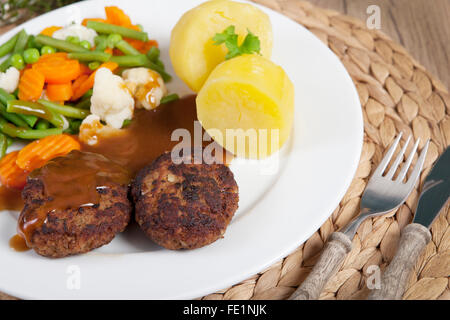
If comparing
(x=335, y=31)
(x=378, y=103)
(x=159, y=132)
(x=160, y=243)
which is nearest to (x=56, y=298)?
(x=160, y=243)

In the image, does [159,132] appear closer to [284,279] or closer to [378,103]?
[284,279]

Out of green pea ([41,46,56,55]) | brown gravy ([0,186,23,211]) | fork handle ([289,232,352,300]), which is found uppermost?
green pea ([41,46,56,55])

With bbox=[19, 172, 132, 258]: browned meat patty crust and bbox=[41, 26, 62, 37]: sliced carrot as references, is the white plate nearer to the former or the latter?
bbox=[19, 172, 132, 258]: browned meat patty crust

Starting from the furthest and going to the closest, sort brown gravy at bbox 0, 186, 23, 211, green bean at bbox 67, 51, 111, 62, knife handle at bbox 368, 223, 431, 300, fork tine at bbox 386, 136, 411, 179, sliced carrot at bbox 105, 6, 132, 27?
1. sliced carrot at bbox 105, 6, 132, 27
2. green bean at bbox 67, 51, 111, 62
3. fork tine at bbox 386, 136, 411, 179
4. brown gravy at bbox 0, 186, 23, 211
5. knife handle at bbox 368, 223, 431, 300

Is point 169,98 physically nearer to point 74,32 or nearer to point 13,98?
point 74,32

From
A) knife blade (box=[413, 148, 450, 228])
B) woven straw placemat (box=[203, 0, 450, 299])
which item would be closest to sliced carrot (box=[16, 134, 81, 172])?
woven straw placemat (box=[203, 0, 450, 299])

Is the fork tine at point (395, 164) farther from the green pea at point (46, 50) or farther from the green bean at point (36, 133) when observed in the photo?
the green pea at point (46, 50)
